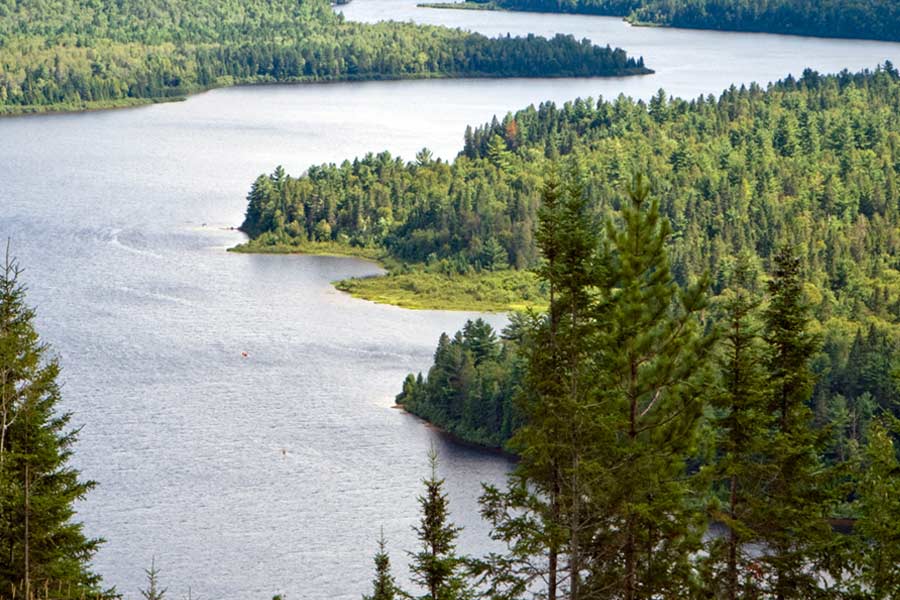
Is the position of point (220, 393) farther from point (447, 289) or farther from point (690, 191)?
point (690, 191)

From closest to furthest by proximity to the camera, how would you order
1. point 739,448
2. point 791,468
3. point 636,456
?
1. point 636,456
2. point 739,448
3. point 791,468

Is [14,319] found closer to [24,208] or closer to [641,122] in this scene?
[24,208]

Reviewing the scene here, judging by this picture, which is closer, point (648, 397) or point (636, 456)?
point (636, 456)

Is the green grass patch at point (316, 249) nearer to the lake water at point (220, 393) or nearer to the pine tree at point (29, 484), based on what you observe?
the lake water at point (220, 393)

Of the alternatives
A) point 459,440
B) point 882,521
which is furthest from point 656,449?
point 459,440

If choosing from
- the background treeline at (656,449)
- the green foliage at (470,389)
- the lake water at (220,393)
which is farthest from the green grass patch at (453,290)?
the background treeline at (656,449)

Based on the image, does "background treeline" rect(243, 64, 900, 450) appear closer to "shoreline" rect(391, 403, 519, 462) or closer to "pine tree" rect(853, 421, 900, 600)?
"shoreline" rect(391, 403, 519, 462)
